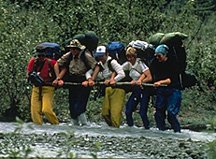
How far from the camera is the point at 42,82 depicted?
687 inches

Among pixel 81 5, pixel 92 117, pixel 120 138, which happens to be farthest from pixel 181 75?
pixel 81 5

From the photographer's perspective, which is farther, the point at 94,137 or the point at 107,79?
the point at 107,79

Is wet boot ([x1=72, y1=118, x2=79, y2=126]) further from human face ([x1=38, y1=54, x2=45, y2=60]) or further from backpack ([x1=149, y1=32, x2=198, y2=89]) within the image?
backpack ([x1=149, y1=32, x2=198, y2=89])

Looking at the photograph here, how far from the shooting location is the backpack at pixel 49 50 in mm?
17516

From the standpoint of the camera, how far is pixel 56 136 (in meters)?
15.0

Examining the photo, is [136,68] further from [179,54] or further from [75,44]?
[75,44]

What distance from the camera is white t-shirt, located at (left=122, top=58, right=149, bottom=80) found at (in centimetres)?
1744

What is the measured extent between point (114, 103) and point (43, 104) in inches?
56.4

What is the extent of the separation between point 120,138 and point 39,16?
29.2 feet

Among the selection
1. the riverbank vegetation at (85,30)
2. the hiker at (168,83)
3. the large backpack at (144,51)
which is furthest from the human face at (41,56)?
the riverbank vegetation at (85,30)

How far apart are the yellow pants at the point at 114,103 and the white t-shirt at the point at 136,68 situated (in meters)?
0.39

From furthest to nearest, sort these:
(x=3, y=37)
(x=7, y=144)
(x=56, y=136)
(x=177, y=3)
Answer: (x=177, y=3), (x=3, y=37), (x=56, y=136), (x=7, y=144)

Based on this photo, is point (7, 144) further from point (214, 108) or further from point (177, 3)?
point (177, 3)

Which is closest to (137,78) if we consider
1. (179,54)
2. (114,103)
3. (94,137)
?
(114,103)
